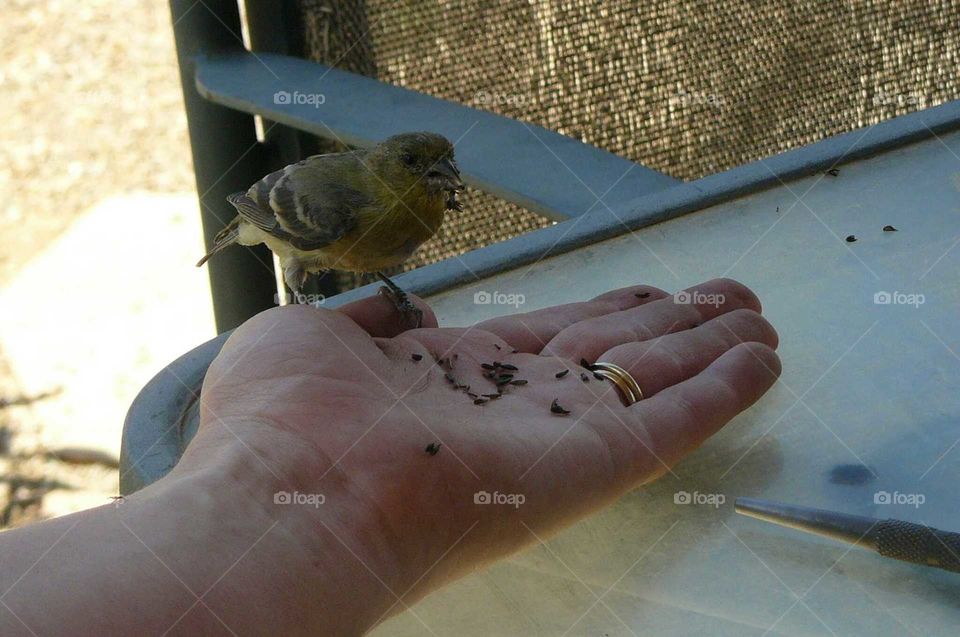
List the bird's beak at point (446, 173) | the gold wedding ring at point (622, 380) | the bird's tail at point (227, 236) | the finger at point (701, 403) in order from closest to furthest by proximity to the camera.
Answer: the finger at point (701, 403)
the gold wedding ring at point (622, 380)
the bird's beak at point (446, 173)
the bird's tail at point (227, 236)

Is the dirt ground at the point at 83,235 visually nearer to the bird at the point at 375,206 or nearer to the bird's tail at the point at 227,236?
the bird's tail at the point at 227,236

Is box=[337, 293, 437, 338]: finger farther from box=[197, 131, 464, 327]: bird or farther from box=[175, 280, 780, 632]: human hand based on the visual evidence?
box=[197, 131, 464, 327]: bird

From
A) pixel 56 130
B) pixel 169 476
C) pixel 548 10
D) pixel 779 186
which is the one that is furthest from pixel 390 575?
pixel 56 130

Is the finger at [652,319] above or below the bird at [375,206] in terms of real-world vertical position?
below

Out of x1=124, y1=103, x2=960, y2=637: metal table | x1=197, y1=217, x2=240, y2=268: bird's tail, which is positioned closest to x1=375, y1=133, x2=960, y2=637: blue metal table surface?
x1=124, y1=103, x2=960, y2=637: metal table

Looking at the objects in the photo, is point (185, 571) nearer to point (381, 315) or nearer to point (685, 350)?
point (381, 315)

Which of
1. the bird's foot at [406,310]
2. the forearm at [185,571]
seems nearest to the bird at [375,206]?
the bird's foot at [406,310]

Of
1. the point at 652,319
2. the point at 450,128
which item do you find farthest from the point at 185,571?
the point at 450,128

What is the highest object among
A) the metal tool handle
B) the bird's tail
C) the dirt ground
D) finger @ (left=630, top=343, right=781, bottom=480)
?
the metal tool handle
